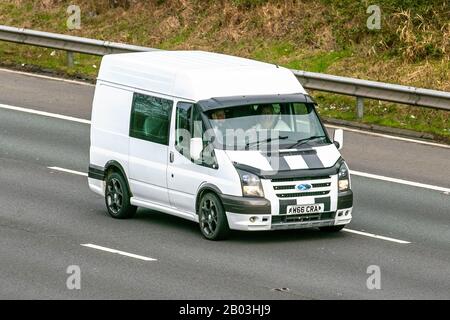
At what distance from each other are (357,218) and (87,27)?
15335mm

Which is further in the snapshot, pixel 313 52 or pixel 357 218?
pixel 313 52

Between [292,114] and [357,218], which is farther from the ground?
[292,114]

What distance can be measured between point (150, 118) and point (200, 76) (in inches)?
44.5

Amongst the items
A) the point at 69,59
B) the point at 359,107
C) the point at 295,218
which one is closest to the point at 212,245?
the point at 295,218

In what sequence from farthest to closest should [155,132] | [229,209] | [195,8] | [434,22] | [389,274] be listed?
[195,8] < [434,22] < [155,132] < [229,209] < [389,274]

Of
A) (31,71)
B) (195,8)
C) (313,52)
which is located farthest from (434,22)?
(31,71)

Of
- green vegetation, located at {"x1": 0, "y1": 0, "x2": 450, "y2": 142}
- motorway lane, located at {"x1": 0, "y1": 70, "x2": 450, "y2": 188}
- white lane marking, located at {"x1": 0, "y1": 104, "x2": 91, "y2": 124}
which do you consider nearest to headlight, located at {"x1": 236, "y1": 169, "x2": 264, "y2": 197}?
motorway lane, located at {"x1": 0, "y1": 70, "x2": 450, "y2": 188}

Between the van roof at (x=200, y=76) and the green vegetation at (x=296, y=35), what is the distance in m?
7.18

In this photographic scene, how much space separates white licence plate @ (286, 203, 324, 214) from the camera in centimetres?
1848

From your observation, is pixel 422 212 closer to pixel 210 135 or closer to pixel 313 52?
pixel 210 135

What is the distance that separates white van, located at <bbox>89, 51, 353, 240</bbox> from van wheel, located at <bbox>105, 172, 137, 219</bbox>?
0.6 inches

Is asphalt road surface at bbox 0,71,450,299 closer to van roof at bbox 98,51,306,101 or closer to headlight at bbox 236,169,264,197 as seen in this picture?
headlight at bbox 236,169,264,197

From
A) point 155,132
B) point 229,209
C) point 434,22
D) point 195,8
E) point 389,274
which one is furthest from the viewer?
point 195,8

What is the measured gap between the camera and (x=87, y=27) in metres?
34.3
